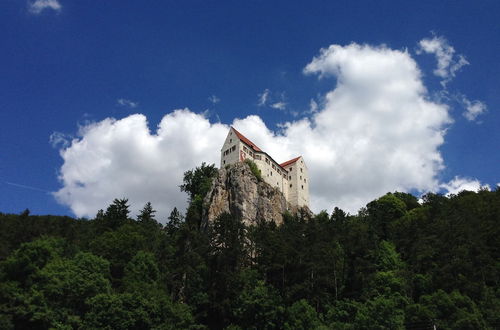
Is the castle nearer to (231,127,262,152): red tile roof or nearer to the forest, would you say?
(231,127,262,152): red tile roof

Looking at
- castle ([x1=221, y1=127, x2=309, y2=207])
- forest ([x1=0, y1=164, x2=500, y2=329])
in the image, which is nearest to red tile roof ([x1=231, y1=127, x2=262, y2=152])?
castle ([x1=221, y1=127, x2=309, y2=207])

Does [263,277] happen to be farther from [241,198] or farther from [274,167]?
[274,167]

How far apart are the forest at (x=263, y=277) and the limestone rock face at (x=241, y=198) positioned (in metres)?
20.4

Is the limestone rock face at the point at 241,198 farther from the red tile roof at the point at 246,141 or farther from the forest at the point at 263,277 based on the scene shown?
the forest at the point at 263,277

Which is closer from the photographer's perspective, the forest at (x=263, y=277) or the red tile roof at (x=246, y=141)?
the forest at (x=263, y=277)

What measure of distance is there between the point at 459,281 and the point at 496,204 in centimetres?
1745

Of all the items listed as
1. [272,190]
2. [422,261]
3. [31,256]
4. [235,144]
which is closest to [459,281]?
[422,261]

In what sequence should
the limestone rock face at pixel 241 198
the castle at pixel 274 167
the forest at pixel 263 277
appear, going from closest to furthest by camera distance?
the forest at pixel 263 277, the limestone rock face at pixel 241 198, the castle at pixel 274 167

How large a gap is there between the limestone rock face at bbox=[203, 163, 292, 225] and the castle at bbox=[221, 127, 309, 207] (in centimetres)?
506

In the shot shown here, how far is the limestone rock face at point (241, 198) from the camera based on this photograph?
7781cm

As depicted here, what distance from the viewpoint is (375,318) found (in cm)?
3500

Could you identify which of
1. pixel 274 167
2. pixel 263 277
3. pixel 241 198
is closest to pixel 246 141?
pixel 274 167

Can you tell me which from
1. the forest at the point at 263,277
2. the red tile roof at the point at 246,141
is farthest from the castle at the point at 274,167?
the forest at the point at 263,277

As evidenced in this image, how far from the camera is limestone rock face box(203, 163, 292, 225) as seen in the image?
77.8m
